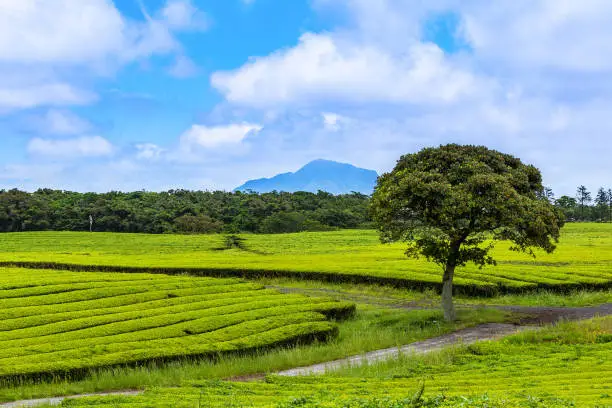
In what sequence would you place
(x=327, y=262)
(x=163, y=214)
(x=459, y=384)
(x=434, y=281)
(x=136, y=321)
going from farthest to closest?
(x=163, y=214), (x=327, y=262), (x=434, y=281), (x=136, y=321), (x=459, y=384)

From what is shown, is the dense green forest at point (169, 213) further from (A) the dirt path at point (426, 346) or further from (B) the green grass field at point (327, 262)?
(A) the dirt path at point (426, 346)

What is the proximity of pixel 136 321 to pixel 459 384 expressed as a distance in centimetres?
1477

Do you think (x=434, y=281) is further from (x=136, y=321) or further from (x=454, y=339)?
(x=136, y=321)

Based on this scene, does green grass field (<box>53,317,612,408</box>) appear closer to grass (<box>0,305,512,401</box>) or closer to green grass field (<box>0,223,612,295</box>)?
grass (<box>0,305,512,401</box>)

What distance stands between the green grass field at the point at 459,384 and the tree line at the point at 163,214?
91.8 metres

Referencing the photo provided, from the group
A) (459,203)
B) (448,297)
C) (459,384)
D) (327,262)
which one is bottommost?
(459,384)

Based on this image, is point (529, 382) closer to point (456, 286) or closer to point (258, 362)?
point (258, 362)

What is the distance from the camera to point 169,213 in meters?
117

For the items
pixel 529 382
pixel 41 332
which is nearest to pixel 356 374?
pixel 529 382

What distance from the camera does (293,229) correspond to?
4545 inches

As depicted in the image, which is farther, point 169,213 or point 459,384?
point 169,213

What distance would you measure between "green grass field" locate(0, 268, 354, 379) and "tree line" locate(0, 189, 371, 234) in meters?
78.1

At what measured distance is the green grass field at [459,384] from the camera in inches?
392

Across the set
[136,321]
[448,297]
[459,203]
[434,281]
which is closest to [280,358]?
[136,321]
